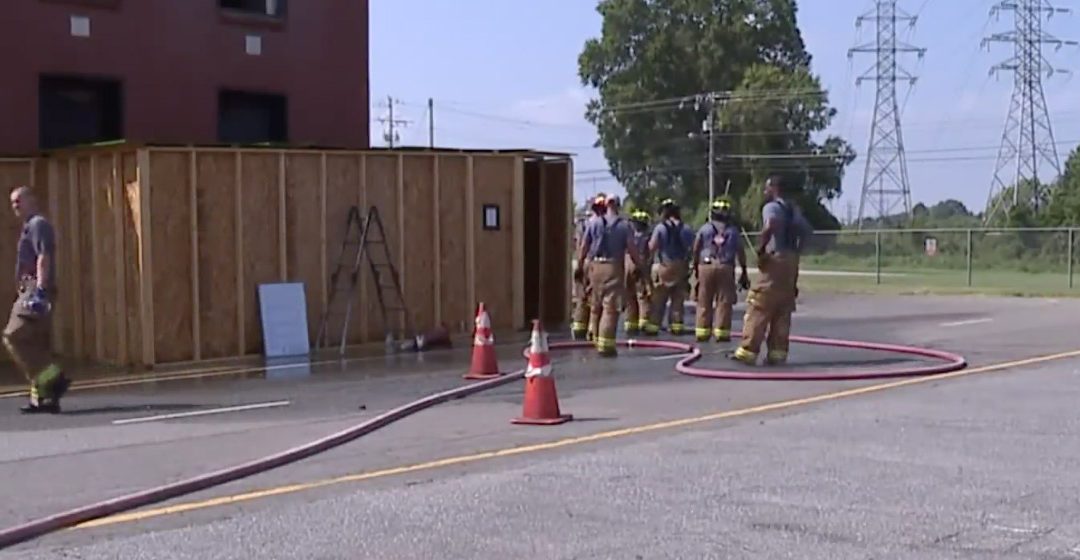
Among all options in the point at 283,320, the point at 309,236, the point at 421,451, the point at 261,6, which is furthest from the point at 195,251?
the point at 421,451

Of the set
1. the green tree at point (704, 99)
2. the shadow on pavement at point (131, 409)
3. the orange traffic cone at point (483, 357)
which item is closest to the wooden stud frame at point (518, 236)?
the orange traffic cone at point (483, 357)

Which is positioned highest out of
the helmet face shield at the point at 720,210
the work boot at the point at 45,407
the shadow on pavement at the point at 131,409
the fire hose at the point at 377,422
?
the helmet face shield at the point at 720,210

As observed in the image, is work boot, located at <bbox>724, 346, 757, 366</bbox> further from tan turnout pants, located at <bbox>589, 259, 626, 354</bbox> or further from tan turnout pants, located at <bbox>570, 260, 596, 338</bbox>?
tan turnout pants, located at <bbox>570, 260, 596, 338</bbox>

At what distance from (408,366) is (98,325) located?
4216 mm

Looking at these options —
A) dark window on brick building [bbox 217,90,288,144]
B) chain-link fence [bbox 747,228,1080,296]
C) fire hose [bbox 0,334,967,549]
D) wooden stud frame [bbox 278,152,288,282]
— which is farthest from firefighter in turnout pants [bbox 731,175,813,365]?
chain-link fence [bbox 747,228,1080,296]

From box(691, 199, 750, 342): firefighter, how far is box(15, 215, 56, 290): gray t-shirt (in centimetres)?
843

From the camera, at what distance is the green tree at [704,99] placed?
75.3 meters

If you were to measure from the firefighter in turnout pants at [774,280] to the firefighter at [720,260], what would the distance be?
2458 mm

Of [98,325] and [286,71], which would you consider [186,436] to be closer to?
[98,325]

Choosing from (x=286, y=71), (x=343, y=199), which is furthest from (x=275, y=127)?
(x=343, y=199)

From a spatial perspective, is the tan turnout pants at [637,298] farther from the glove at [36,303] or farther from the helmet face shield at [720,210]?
the glove at [36,303]

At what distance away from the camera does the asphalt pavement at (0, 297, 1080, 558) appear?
7598 millimetres

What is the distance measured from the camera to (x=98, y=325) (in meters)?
18.6

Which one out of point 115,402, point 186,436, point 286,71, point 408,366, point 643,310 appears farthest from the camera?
point 286,71
